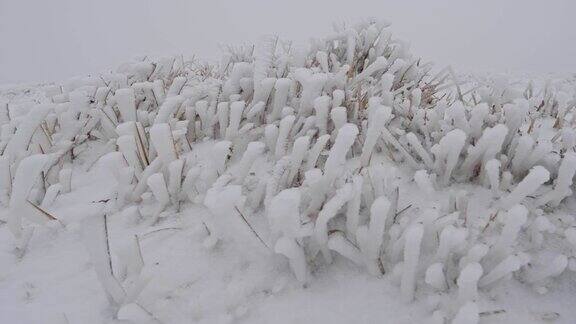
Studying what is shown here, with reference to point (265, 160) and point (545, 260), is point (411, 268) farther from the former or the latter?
point (265, 160)

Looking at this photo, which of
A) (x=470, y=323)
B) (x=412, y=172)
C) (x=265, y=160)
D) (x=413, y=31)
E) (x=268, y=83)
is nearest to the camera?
(x=470, y=323)

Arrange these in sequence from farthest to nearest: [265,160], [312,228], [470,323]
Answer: [265,160] < [312,228] < [470,323]

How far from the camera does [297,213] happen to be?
1.09 meters

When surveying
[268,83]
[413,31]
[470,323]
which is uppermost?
[268,83]

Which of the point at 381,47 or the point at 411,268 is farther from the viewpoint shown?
the point at 381,47

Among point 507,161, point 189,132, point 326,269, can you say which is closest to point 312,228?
point 326,269

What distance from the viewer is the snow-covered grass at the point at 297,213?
1104 mm

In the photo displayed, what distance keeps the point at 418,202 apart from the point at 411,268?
43cm

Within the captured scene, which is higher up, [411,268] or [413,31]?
[411,268]

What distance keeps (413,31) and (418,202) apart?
6870 centimetres

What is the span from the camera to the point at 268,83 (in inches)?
76.9

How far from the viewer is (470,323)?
0.91 m

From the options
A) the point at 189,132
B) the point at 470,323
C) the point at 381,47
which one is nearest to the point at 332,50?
the point at 381,47

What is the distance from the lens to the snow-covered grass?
3.62 ft
